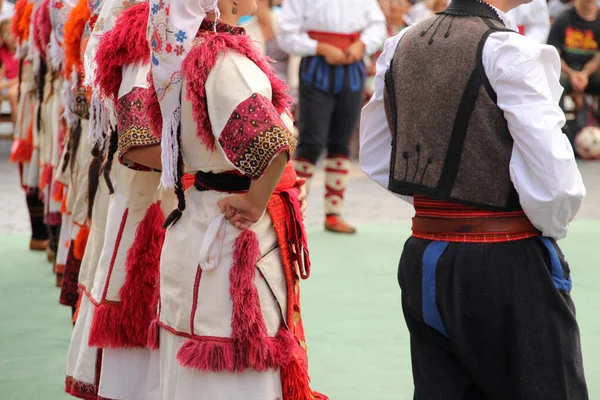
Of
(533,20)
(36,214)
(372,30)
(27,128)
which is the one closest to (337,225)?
(372,30)

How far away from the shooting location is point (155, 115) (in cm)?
263

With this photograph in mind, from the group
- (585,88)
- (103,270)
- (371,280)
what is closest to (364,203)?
(371,280)

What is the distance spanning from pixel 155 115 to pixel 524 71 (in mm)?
988

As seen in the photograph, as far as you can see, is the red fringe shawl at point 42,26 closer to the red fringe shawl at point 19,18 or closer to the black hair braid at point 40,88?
the black hair braid at point 40,88

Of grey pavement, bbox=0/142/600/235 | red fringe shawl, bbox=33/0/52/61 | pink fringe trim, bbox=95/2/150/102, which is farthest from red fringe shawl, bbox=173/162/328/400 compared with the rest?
grey pavement, bbox=0/142/600/235

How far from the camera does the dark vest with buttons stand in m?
2.32

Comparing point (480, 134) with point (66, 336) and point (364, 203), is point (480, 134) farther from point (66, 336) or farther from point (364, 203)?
point (364, 203)

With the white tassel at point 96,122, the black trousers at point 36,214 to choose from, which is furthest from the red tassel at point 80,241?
the black trousers at point 36,214

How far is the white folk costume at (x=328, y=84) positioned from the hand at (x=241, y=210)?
4262 millimetres

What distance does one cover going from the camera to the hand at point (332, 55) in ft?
22.0

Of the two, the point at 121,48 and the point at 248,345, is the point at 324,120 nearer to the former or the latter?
the point at 121,48

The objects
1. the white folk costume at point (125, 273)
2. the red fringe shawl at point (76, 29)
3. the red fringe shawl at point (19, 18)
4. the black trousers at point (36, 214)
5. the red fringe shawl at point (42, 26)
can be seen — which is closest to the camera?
the white folk costume at point (125, 273)

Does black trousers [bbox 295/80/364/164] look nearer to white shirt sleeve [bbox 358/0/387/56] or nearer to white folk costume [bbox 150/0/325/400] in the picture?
white shirt sleeve [bbox 358/0/387/56]

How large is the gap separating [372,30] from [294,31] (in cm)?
57
